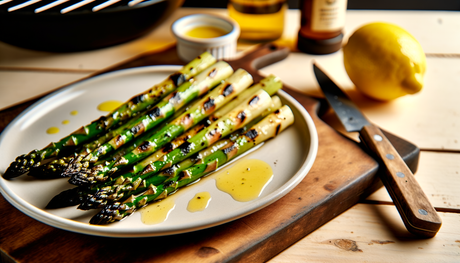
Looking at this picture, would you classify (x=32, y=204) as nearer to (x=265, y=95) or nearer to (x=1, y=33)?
(x=265, y=95)

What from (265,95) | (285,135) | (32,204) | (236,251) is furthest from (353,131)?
(32,204)

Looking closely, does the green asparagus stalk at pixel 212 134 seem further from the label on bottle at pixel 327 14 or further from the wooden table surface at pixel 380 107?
the label on bottle at pixel 327 14

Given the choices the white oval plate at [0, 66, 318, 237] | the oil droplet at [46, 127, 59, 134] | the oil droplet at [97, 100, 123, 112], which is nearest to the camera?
the white oval plate at [0, 66, 318, 237]

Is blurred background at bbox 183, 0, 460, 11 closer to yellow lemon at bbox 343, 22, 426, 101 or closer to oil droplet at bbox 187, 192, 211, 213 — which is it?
yellow lemon at bbox 343, 22, 426, 101

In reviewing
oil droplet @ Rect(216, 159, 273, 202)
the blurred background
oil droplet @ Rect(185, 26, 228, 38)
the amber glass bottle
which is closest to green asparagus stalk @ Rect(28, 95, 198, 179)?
oil droplet @ Rect(216, 159, 273, 202)

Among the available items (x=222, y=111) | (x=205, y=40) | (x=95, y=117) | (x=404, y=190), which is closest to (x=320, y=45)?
(x=205, y=40)

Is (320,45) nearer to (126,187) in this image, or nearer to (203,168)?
(203,168)
